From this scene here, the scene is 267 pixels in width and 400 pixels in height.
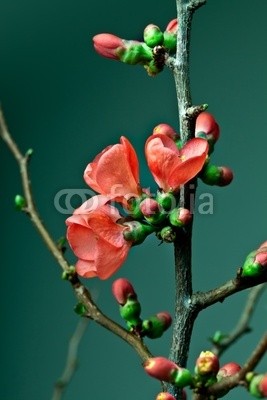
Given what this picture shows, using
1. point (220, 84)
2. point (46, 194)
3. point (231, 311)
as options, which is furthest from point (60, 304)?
point (220, 84)

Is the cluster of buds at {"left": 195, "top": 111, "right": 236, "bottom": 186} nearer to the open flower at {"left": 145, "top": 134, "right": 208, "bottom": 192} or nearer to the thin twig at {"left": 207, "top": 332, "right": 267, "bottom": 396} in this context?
the open flower at {"left": 145, "top": 134, "right": 208, "bottom": 192}

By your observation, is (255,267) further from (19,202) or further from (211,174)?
(19,202)

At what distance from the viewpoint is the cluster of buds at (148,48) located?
53cm

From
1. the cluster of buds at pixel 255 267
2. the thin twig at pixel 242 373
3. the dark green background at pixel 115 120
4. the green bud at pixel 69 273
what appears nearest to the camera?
the thin twig at pixel 242 373

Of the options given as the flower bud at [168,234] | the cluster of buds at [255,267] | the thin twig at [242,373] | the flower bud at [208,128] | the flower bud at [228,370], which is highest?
the flower bud at [208,128]

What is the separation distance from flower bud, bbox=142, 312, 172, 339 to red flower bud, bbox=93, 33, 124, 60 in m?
0.18

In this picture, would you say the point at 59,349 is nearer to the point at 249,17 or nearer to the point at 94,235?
the point at 249,17

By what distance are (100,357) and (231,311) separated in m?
0.29

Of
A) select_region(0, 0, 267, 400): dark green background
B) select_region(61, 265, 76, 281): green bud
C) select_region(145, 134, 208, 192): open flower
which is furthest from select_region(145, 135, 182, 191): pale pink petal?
select_region(0, 0, 267, 400): dark green background

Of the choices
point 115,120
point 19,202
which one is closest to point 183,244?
point 19,202

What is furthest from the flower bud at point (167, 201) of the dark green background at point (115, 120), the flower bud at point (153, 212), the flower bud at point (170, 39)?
the dark green background at point (115, 120)

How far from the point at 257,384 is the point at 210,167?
0.54ft

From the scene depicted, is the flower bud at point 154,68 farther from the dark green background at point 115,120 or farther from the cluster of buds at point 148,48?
the dark green background at point 115,120

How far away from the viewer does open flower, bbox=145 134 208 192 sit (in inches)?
18.7
